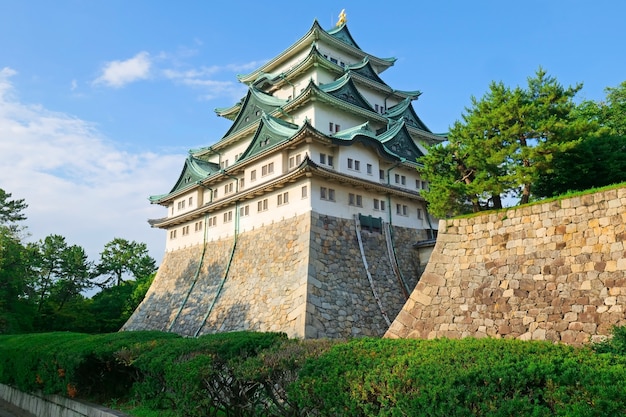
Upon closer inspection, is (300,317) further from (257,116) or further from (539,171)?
(257,116)

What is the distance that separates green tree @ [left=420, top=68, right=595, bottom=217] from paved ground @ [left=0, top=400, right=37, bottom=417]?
657 inches

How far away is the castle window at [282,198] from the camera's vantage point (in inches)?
893

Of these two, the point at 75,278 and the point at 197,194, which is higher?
the point at 197,194

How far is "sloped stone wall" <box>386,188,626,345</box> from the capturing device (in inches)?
406

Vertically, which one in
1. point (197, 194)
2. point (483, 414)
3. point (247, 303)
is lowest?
point (483, 414)

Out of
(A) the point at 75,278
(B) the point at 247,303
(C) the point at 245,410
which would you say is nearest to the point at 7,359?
(B) the point at 247,303

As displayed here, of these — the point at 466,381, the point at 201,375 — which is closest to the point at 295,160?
the point at 201,375

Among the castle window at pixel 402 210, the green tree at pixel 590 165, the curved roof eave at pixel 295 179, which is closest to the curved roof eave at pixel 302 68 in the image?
the curved roof eave at pixel 295 179

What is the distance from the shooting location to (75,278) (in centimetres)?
4059

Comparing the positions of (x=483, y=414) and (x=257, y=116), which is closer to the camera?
(x=483, y=414)

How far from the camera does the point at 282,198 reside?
22969mm

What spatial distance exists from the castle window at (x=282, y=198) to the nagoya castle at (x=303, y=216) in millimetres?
98

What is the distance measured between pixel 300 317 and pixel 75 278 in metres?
31.4

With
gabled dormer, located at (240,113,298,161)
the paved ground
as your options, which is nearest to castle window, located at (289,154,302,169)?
gabled dormer, located at (240,113,298,161)
